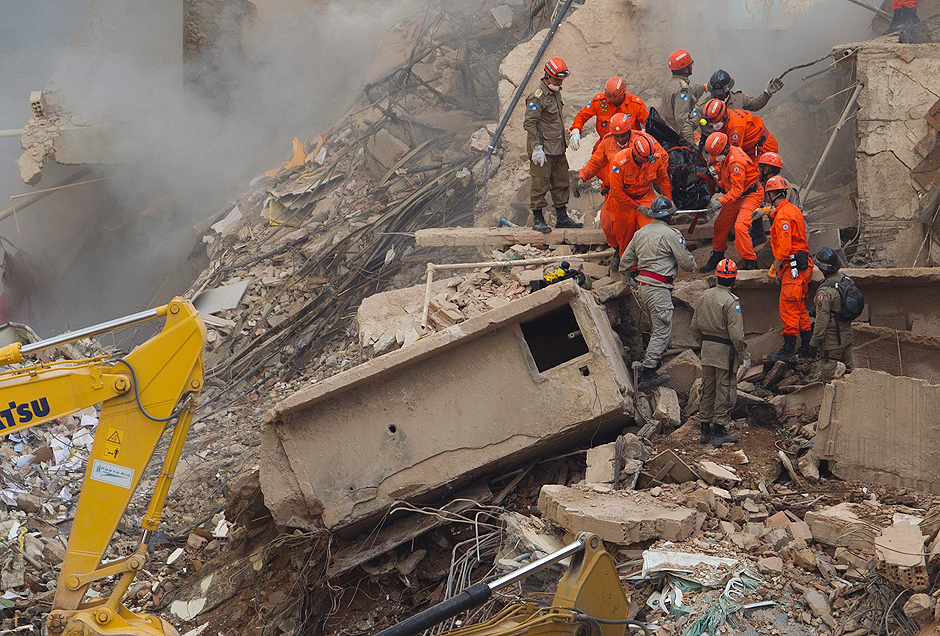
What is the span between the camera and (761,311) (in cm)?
822

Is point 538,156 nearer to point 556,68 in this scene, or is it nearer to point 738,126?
point 556,68

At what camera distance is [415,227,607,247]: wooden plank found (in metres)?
8.72

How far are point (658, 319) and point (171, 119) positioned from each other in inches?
466

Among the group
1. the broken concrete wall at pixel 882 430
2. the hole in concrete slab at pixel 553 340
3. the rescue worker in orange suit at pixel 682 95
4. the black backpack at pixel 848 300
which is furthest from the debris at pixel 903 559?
the rescue worker in orange suit at pixel 682 95

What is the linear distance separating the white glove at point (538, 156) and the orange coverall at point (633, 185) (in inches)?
38.8

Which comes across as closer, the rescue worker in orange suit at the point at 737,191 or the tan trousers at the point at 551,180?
the rescue worker in orange suit at the point at 737,191

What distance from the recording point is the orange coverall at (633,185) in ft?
25.7

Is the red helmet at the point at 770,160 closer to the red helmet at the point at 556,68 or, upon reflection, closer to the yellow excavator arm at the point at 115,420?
the red helmet at the point at 556,68

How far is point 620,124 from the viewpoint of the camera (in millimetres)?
8000

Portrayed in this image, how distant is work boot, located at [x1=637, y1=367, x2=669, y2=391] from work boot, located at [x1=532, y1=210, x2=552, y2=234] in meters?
2.13

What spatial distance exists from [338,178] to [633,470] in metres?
9.40

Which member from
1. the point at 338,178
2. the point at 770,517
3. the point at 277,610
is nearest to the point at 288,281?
the point at 338,178

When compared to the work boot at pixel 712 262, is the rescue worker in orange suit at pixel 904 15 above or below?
above

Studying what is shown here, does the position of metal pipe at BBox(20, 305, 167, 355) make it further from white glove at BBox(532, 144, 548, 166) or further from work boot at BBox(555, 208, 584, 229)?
work boot at BBox(555, 208, 584, 229)
